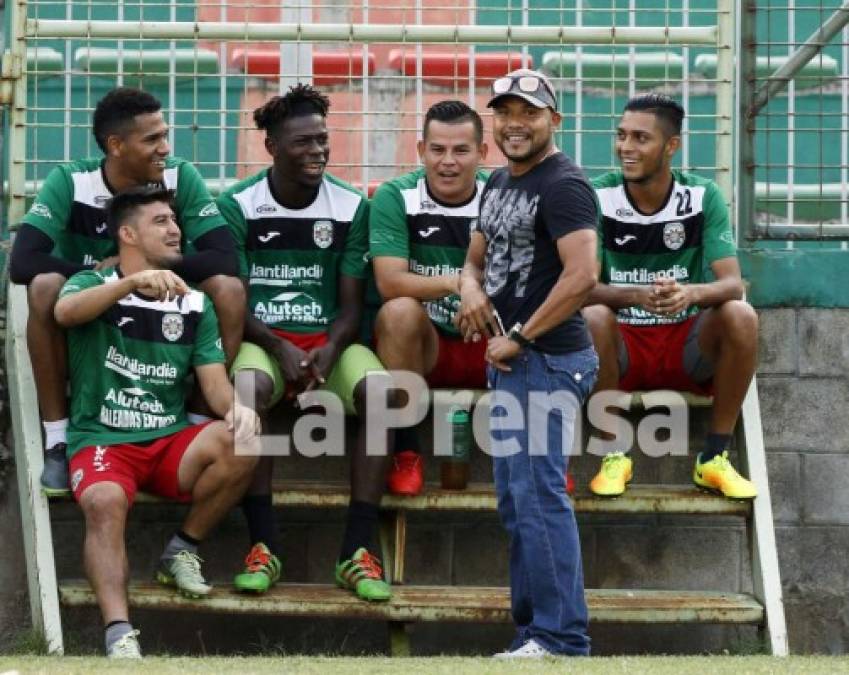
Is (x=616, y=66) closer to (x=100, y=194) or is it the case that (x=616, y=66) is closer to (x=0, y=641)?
(x=100, y=194)

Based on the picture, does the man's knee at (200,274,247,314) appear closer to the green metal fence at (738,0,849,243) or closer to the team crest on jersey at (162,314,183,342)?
the team crest on jersey at (162,314,183,342)

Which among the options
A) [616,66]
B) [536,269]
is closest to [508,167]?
[536,269]

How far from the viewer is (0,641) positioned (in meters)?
7.20

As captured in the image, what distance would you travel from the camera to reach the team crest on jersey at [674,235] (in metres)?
7.36

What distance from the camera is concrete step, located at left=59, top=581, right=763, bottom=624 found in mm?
6703

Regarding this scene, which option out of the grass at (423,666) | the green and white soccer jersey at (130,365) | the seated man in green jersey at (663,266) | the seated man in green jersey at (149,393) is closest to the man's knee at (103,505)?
the seated man in green jersey at (149,393)

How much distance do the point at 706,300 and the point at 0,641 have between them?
3.04 metres

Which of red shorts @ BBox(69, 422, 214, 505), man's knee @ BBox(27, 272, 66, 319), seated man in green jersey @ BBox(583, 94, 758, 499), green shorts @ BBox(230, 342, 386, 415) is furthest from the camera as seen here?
seated man in green jersey @ BBox(583, 94, 758, 499)

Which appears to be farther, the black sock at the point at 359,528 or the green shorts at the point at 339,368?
the green shorts at the point at 339,368

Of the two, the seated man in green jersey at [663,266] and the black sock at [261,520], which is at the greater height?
the seated man in green jersey at [663,266]

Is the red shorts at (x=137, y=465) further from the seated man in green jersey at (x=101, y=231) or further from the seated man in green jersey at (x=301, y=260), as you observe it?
the seated man in green jersey at (x=301, y=260)

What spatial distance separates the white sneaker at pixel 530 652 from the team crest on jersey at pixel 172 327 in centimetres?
177

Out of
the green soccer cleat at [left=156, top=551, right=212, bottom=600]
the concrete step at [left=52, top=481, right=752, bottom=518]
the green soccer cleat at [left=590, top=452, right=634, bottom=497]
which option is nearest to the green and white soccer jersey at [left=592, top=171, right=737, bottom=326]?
the green soccer cleat at [left=590, top=452, right=634, bottom=497]

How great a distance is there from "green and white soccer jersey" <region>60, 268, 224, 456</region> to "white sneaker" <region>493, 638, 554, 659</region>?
158 centimetres
